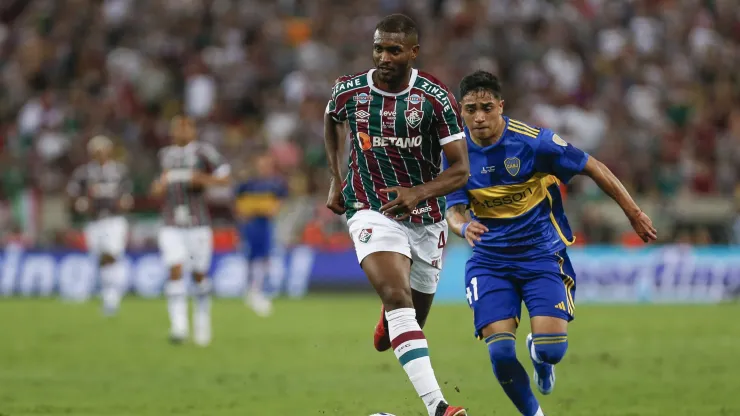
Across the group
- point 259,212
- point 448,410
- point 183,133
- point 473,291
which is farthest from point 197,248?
point 448,410

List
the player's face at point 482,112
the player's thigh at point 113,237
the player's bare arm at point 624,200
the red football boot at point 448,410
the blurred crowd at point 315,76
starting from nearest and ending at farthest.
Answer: the red football boot at point 448,410
the player's bare arm at point 624,200
the player's face at point 482,112
the player's thigh at point 113,237
the blurred crowd at point 315,76

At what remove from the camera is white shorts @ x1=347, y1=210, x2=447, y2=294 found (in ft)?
26.7

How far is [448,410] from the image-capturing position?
24.0 ft

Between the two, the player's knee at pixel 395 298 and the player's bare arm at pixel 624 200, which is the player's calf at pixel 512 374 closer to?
the player's knee at pixel 395 298

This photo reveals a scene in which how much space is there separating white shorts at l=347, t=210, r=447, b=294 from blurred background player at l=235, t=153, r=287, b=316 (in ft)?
46.5

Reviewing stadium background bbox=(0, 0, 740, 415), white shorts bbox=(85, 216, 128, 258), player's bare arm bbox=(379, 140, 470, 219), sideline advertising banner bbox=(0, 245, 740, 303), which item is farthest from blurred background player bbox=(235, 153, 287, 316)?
player's bare arm bbox=(379, 140, 470, 219)

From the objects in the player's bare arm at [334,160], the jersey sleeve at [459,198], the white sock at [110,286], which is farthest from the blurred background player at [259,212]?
the jersey sleeve at [459,198]

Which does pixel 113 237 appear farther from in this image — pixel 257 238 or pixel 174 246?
pixel 174 246

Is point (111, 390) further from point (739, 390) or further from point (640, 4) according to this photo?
point (640, 4)

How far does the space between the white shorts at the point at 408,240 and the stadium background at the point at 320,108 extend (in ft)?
42.1

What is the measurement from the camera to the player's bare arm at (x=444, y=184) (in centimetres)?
799

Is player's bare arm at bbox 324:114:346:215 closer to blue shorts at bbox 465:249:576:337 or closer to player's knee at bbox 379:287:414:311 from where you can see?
player's knee at bbox 379:287:414:311

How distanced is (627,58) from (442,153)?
2044 centimetres

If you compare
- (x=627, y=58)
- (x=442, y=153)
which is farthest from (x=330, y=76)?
(x=442, y=153)
